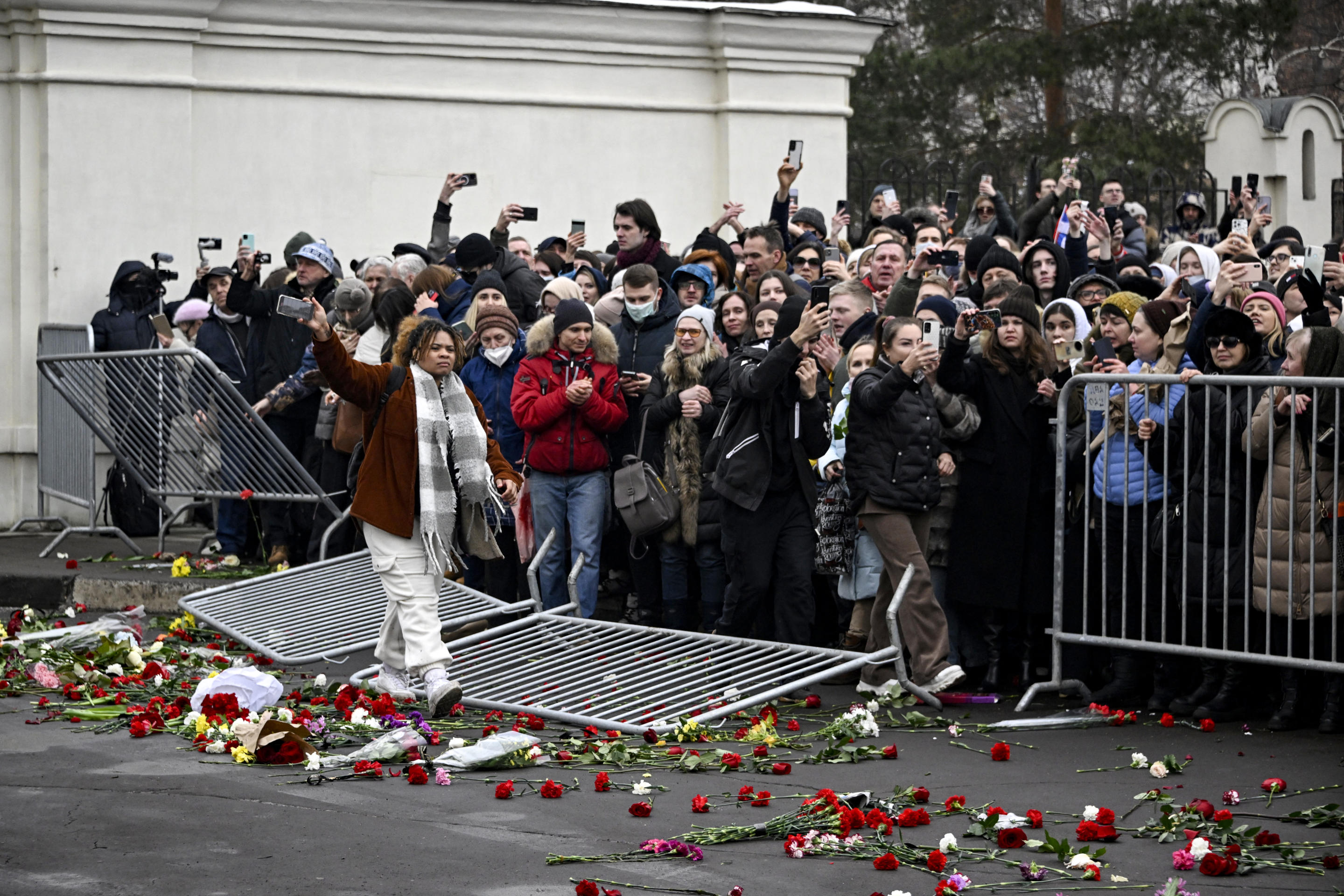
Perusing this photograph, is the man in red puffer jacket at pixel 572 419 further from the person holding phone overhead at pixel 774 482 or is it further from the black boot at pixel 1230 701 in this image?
the black boot at pixel 1230 701

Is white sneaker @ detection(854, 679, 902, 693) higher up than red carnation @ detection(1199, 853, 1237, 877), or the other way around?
white sneaker @ detection(854, 679, 902, 693)

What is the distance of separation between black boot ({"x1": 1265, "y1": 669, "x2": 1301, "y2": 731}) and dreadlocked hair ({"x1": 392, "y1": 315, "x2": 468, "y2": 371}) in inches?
155

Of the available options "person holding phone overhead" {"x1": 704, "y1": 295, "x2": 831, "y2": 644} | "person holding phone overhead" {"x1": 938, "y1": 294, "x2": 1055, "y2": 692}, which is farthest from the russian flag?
"person holding phone overhead" {"x1": 704, "y1": 295, "x2": 831, "y2": 644}

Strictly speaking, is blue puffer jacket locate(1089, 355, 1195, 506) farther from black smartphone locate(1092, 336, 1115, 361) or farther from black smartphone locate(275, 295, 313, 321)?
black smartphone locate(275, 295, 313, 321)

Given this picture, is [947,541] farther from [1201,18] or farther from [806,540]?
[1201,18]

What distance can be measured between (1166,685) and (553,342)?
361 centimetres

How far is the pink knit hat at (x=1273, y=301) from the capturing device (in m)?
8.41

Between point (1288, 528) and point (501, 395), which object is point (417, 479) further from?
point (1288, 528)

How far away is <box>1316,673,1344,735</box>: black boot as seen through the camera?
25.5ft

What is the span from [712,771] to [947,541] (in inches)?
90.7

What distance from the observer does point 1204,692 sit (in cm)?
825

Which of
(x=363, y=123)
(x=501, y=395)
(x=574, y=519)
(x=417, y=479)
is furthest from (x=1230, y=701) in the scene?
(x=363, y=123)

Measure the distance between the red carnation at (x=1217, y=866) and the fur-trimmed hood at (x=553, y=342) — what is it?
201 inches

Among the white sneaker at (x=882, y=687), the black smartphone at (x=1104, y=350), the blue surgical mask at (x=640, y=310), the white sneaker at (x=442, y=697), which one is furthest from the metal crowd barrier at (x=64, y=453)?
the black smartphone at (x=1104, y=350)
